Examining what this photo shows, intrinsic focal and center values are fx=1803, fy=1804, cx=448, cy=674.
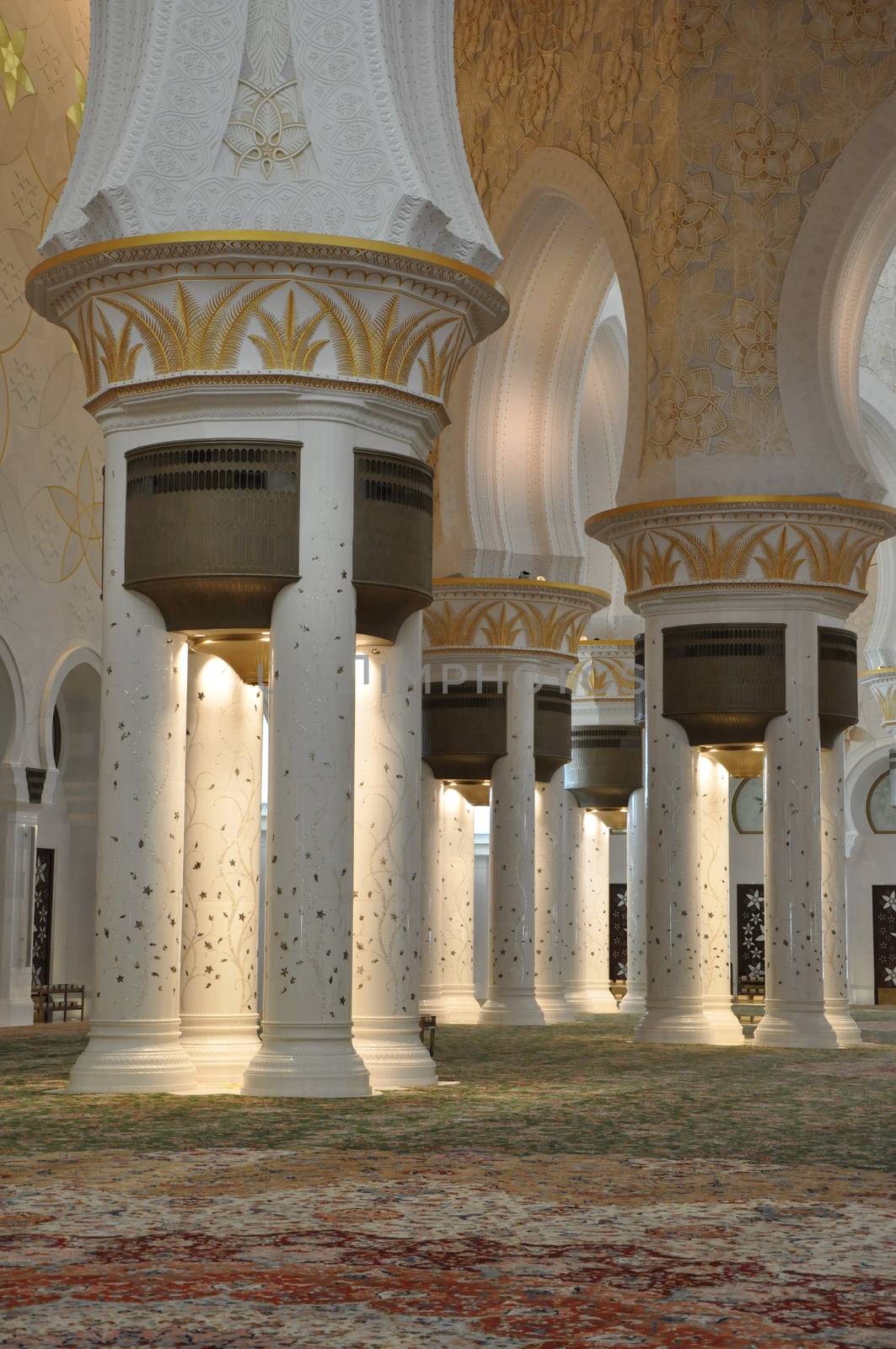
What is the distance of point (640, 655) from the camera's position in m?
12.0

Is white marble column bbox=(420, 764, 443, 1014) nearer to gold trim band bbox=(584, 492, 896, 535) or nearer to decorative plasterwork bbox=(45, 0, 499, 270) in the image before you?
gold trim band bbox=(584, 492, 896, 535)

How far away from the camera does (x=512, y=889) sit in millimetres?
12969

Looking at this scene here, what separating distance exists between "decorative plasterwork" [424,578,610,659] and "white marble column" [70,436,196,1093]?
6.38 meters

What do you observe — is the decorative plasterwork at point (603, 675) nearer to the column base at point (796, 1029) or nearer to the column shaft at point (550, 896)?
the column shaft at point (550, 896)

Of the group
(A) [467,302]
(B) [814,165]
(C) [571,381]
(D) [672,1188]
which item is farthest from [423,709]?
(D) [672,1188]

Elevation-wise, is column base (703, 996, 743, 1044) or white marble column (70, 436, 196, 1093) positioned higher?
white marble column (70, 436, 196, 1093)

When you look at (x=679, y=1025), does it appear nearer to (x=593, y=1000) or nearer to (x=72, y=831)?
(x=72, y=831)

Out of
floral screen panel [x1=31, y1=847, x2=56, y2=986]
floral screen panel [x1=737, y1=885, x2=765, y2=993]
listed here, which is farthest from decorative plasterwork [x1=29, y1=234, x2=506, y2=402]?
floral screen panel [x1=737, y1=885, x2=765, y2=993]

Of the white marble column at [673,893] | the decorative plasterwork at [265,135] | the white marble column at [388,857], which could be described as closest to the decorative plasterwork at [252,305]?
the decorative plasterwork at [265,135]

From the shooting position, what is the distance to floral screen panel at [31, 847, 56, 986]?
13.3m

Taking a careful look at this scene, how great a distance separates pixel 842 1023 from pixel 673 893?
4.98 feet

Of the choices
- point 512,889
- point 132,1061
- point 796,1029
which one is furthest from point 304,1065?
point 512,889

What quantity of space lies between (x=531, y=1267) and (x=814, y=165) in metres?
9.08

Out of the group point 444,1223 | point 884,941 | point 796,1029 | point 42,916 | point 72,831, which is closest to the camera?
→ point 444,1223
